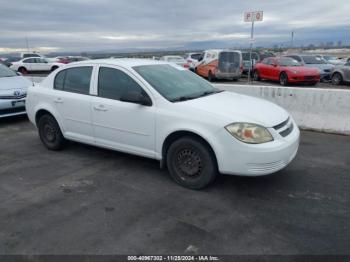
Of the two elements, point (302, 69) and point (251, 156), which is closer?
point (251, 156)

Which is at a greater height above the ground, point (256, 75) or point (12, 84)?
point (12, 84)

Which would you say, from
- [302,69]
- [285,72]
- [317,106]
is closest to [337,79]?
[302,69]

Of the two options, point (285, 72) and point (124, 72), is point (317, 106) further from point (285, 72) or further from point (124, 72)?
point (285, 72)

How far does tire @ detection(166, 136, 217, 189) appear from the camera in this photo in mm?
4012

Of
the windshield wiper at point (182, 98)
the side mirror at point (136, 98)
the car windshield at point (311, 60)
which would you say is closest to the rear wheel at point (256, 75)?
the car windshield at point (311, 60)

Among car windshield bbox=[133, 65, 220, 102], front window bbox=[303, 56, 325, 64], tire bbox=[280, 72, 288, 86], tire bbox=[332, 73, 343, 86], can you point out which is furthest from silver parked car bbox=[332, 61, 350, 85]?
car windshield bbox=[133, 65, 220, 102]

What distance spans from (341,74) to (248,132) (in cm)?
1365

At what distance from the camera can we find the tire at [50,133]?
5.77 m

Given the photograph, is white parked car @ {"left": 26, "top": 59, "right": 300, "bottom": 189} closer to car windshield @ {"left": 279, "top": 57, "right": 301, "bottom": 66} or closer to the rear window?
the rear window

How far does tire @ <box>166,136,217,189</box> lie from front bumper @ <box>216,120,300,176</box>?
0.16 m

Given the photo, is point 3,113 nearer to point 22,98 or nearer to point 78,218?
point 22,98

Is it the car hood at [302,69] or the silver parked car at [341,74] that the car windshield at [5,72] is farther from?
the silver parked car at [341,74]

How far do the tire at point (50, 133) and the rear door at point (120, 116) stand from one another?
1.05 metres

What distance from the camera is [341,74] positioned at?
15.2 metres
